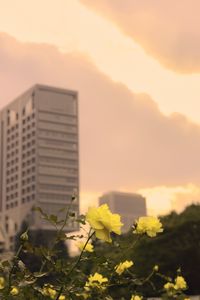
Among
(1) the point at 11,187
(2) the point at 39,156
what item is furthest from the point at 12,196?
(2) the point at 39,156

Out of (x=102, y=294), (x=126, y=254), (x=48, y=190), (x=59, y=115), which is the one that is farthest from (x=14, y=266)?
(x=59, y=115)

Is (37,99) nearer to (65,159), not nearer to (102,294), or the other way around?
(65,159)

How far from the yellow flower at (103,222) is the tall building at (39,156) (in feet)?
313

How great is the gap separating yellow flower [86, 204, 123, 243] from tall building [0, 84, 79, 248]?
95268 mm

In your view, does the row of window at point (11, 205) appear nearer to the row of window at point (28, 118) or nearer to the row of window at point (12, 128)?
the row of window at point (12, 128)

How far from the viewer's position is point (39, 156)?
102 meters

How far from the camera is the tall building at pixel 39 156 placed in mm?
100000

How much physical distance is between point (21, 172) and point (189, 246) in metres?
78.3

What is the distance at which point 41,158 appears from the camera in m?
102

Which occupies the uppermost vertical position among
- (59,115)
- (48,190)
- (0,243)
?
(59,115)

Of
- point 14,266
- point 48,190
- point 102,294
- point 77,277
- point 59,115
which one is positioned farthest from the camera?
point 59,115

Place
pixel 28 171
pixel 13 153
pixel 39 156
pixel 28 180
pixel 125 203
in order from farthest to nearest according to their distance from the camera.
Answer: pixel 125 203 < pixel 13 153 < pixel 28 171 < pixel 39 156 < pixel 28 180

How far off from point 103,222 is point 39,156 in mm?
100603

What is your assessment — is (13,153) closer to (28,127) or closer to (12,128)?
(12,128)
